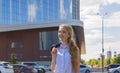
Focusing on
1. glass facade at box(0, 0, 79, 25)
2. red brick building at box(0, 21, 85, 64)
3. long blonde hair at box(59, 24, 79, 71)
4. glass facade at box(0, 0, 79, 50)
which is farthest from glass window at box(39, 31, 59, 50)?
long blonde hair at box(59, 24, 79, 71)

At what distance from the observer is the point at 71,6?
13112cm

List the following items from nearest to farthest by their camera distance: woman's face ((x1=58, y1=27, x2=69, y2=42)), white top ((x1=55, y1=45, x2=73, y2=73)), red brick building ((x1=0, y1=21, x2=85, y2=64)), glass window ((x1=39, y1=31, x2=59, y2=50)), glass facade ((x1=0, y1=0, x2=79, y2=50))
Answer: white top ((x1=55, y1=45, x2=73, y2=73)), woman's face ((x1=58, y1=27, x2=69, y2=42)), red brick building ((x1=0, y1=21, x2=85, y2=64)), glass window ((x1=39, y1=31, x2=59, y2=50)), glass facade ((x1=0, y1=0, x2=79, y2=50))

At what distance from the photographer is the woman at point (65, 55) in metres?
5.05

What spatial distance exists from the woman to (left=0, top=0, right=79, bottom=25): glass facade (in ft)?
353

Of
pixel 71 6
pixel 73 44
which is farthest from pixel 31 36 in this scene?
pixel 73 44

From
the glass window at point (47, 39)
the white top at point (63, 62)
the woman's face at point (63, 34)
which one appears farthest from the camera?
the glass window at point (47, 39)

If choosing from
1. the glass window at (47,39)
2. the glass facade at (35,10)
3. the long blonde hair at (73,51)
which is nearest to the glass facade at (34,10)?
the glass facade at (35,10)

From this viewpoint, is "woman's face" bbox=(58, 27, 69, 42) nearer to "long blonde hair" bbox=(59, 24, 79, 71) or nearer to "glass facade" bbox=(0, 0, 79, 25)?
"long blonde hair" bbox=(59, 24, 79, 71)

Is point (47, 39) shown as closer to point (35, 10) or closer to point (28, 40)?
point (28, 40)

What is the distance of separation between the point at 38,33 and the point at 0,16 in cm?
1895

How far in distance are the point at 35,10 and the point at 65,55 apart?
11935 centimetres

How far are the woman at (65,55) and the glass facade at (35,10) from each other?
108 m

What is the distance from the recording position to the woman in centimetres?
505

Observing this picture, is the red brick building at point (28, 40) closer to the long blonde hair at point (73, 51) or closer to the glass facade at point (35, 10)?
the glass facade at point (35, 10)
